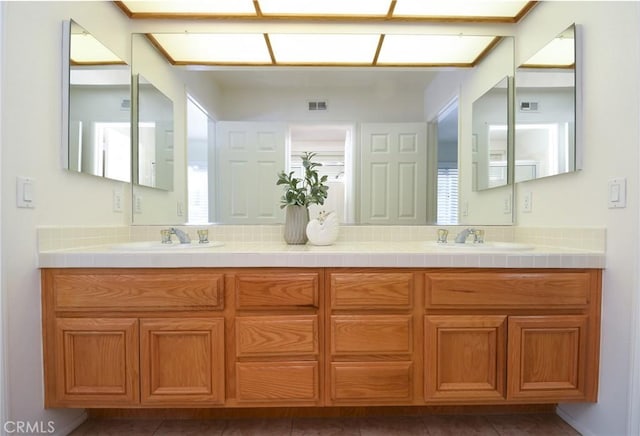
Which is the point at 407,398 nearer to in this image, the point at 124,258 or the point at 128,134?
the point at 124,258

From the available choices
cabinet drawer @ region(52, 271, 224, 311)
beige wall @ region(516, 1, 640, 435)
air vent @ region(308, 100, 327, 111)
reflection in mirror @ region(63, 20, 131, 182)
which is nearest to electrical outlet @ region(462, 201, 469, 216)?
beige wall @ region(516, 1, 640, 435)

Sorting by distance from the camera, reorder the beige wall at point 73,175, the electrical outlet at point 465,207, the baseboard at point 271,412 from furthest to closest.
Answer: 1. the electrical outlet at point 465,207
2. the baseboard at point 271,412
3. the beige wall at point 73,175

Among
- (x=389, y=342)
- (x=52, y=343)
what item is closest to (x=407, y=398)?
(x=389, y=342)

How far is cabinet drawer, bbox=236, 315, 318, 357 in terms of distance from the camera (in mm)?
1288

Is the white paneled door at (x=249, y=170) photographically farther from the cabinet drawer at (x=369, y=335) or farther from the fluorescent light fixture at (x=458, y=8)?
the fluorescent light fixture at (x=458, y=8)

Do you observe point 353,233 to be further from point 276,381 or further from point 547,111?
point 547,111

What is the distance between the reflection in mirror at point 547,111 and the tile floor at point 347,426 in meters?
1.22

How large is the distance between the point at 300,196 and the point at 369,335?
832 mm

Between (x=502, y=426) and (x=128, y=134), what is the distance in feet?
8.06

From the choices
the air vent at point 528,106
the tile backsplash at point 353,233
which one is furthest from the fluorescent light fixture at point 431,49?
the tile backsplash at point 353,233

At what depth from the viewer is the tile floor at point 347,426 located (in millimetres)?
1432

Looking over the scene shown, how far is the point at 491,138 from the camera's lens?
1890 millimetres

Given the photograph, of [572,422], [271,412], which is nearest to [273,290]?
[271,412]

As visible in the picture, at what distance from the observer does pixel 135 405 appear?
4.20 feet
